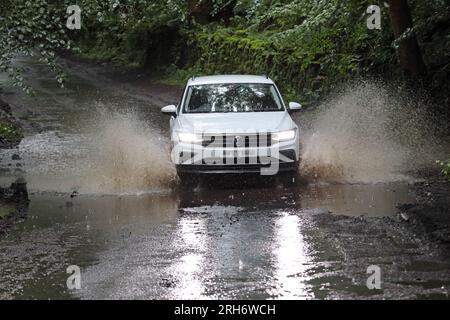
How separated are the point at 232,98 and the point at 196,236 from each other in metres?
4.33

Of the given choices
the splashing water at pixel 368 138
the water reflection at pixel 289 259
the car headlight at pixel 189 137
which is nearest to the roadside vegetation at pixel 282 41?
the splashing water at pixel 368 138

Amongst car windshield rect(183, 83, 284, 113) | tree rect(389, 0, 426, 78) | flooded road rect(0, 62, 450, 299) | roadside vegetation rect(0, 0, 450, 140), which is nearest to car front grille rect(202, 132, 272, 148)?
flooded road rect(0, 62, 450, 299)

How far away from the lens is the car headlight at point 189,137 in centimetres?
1148

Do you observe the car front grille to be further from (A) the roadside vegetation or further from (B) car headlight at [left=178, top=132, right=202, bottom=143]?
(A) the roadside vegetation

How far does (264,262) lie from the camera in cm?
763

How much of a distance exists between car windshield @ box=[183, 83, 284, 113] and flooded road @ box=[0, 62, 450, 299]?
120cm

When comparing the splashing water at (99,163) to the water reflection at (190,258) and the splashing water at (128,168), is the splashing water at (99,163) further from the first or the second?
the water reflection at (190,258)

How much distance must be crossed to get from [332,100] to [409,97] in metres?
3.54

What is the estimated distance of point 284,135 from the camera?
11.6 metres

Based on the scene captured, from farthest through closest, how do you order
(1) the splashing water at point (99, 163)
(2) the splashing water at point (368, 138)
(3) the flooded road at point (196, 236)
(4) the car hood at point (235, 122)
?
1. (2) the splashing water at point (368, 138)
2. (1) the splashing water at point (99, 163)
3. (4) the car hood at point (235, 122)
4. (3) the flooded road at point (196, 236)

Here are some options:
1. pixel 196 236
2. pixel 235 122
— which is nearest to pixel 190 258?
pixel 196 236

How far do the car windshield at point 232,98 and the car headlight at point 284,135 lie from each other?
974 millimetres
